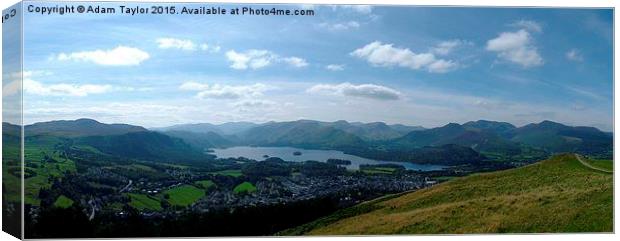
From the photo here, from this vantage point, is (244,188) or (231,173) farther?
(231,173)

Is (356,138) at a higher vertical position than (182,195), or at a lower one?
higher

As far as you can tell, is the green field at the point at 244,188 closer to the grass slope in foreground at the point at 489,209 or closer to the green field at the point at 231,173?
the green field at the point at 231,173

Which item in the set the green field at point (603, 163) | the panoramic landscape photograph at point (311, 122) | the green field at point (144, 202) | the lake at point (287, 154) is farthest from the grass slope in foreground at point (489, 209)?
the green field at point (144, 202)

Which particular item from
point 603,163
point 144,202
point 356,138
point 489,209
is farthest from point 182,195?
point 603,163

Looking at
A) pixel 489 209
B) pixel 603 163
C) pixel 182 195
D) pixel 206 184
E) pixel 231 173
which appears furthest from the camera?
pixel 603 163

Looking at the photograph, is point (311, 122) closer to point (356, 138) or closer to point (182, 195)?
point (356, 138)
